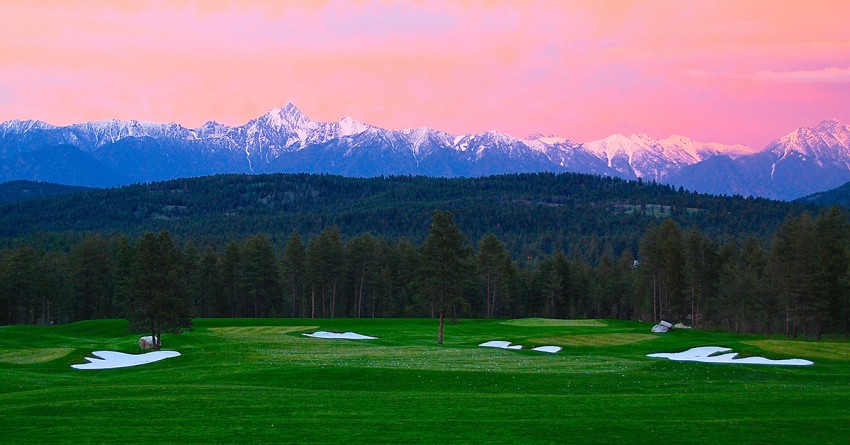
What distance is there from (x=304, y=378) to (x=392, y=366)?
19.8 ft

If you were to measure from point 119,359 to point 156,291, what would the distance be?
354 inches

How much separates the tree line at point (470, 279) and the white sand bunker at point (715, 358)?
713 inches

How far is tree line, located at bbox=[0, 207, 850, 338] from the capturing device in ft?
255

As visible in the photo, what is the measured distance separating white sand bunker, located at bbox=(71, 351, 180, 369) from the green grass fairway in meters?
1.37

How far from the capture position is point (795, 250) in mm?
78500

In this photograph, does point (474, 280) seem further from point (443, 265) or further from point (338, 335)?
point (443, 265)

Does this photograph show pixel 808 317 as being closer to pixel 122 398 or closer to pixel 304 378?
pixel 304 378

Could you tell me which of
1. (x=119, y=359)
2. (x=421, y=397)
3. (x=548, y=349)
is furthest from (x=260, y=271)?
(x=421, y=397)

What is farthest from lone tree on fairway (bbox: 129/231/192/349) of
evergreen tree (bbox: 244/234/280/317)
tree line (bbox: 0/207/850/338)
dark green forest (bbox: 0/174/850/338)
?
evergreen tree (bbox: 244/234/280/317)

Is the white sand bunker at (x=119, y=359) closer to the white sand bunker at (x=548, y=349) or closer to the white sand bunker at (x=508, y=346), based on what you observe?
the white sand bunker at (x=508, y=346)

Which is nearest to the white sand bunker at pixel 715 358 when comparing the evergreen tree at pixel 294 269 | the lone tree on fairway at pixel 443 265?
the lone tree on fairway at pixel 443 265

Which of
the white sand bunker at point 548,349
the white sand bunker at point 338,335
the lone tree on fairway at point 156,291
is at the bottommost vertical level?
the white sand bunker at point 338,335

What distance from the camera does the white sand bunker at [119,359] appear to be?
49.3 meters

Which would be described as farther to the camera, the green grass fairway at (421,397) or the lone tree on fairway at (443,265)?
the lone tree on fairway at (443,265)
